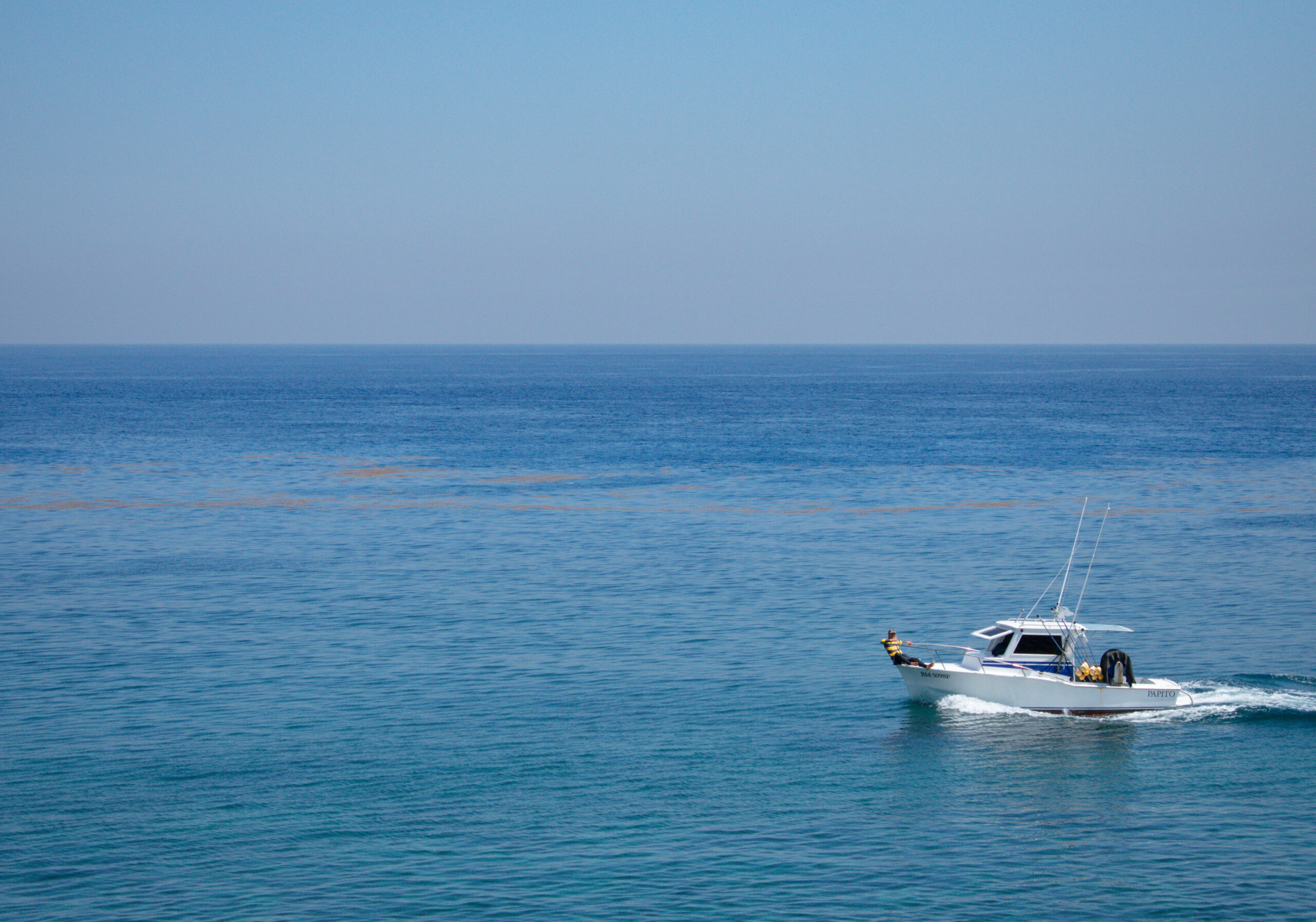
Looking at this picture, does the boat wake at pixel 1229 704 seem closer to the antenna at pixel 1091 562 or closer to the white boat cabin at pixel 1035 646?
the white boat cabin at pixel 1035 646

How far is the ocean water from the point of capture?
106 feet

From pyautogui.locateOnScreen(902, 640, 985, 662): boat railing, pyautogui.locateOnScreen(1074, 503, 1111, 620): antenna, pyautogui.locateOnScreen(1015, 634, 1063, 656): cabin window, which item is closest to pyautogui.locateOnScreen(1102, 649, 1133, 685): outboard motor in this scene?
pyautogui.locateOnScreen(1074, 503, 1111, 620): antenna

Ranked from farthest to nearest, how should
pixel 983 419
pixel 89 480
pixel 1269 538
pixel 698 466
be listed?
pixel 983 419 → pixel 698 466 → pixel 89 480 → pixel 1269 538

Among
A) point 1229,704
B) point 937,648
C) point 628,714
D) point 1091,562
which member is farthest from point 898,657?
point 1091,562

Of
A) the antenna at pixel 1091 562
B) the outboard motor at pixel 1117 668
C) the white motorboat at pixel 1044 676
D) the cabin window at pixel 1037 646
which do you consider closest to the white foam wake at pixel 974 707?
the white motorboat at pixel 1044 676

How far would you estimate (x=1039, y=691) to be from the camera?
45.6m

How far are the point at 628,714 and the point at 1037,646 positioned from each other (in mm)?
14808

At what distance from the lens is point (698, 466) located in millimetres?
120000

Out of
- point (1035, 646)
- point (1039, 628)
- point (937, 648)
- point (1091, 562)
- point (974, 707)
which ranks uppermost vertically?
point (1039, 628)

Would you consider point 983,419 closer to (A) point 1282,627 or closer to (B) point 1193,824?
(A) point 1282,627

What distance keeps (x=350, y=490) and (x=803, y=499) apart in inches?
1381

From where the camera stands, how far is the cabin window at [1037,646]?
47.2 metres

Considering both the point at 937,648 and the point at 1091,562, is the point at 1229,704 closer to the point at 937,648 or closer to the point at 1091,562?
the point at 937,648

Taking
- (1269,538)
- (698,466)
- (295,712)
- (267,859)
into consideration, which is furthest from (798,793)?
(698,466)
